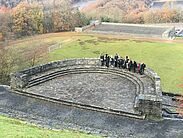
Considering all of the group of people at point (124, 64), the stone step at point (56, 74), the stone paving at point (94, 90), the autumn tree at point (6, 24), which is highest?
the autumn tree at point (6, 24)

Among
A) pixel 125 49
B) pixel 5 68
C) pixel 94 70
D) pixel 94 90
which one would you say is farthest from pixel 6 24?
pixel 94 90

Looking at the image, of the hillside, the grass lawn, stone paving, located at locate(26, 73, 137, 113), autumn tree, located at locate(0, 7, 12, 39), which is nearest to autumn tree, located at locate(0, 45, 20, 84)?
stone paving, located at locate(26, 73, 137, 113)

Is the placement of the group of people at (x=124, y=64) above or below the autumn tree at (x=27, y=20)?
below

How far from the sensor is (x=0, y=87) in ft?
84.8

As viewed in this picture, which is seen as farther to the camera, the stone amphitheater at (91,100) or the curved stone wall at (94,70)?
the curved stone wall at (94,70)

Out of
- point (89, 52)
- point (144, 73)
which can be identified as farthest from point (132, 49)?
point (144, 73)

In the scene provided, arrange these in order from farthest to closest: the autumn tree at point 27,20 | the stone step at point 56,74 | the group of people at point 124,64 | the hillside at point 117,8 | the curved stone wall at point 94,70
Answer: the hillside at point 117,8 < the autumn tree at point 27,20 < the group of people at point 124,64 < the stone step at point 56,74 < the curved stone wall at point 94,70

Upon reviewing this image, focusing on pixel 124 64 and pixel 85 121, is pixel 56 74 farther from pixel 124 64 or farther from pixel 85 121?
pixel 85 121

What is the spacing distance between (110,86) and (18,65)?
1729cm

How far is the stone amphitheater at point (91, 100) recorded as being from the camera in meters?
19.4

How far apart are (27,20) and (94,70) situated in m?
39.0

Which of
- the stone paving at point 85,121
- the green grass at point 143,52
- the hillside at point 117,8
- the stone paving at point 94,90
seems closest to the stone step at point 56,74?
the stone paving at point 94,90

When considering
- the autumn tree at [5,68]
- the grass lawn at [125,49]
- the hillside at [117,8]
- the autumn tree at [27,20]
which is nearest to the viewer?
the autumn tree at [5,68]

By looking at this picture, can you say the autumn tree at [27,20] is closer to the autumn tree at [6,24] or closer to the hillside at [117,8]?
the autumn tree at [6,24]
